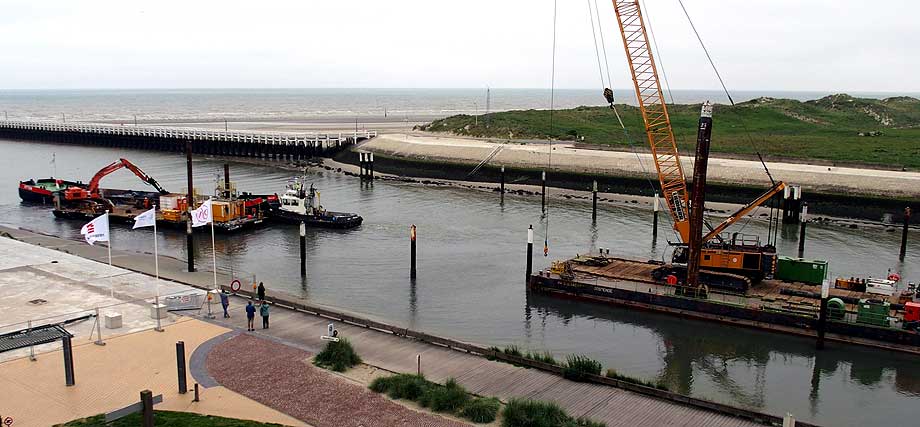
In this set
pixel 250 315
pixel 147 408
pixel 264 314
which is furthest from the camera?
pixel 264 314

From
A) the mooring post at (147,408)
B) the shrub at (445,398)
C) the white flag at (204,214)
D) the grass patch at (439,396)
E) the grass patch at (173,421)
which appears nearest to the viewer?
the mooring post at (147,408)

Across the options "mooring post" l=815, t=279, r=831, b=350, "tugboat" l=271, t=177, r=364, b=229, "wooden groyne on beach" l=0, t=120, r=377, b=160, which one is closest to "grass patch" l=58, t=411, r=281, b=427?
"mooring post" l=815, t=279, r=831, b=350

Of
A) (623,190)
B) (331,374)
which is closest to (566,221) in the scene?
(623,190)

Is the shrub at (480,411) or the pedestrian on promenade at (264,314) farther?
the pedestrian on promenade at (264,314)

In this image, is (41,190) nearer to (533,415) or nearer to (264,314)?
(264,314)

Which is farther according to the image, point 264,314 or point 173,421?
point 264,314

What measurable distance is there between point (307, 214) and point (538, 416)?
40.3m

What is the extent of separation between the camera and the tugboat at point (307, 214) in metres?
55.1

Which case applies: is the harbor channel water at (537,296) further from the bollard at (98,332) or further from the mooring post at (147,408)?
the mooring post at (147,408)

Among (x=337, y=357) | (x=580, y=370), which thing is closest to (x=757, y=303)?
(x=580, y=370)

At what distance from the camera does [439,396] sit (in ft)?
67.6

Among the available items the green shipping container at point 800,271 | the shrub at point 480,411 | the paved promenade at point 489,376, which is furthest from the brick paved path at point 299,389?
the green shipping container at point 800,271

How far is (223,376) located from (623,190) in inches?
2179

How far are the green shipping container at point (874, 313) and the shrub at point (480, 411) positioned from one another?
1836 cm
